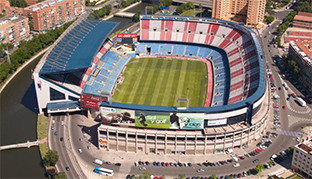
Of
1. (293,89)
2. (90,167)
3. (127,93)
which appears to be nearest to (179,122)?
(90,167)

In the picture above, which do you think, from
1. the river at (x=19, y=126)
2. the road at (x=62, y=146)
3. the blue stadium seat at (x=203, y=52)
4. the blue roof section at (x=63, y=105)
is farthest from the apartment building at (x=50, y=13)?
the road at (x=62, y=146)

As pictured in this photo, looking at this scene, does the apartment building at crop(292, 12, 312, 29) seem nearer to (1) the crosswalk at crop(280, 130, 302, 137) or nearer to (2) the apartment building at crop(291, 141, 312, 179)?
(1) the crosswalk at crop(280, 130, 302, 137)

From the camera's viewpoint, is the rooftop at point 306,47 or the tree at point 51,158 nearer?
the tree at point 51,158

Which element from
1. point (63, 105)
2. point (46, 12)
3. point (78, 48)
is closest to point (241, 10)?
point (46, 12)

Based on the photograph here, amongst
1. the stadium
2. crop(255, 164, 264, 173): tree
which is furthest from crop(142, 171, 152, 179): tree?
crop(255, 164, 264, 173): tree

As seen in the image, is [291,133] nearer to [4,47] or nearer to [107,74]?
[107,74]

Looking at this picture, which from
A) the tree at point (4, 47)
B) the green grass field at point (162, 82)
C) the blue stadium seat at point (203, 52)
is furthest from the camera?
the blue stadium seat at point (203, 52)

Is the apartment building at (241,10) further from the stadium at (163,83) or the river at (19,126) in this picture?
the river at (19,126)
